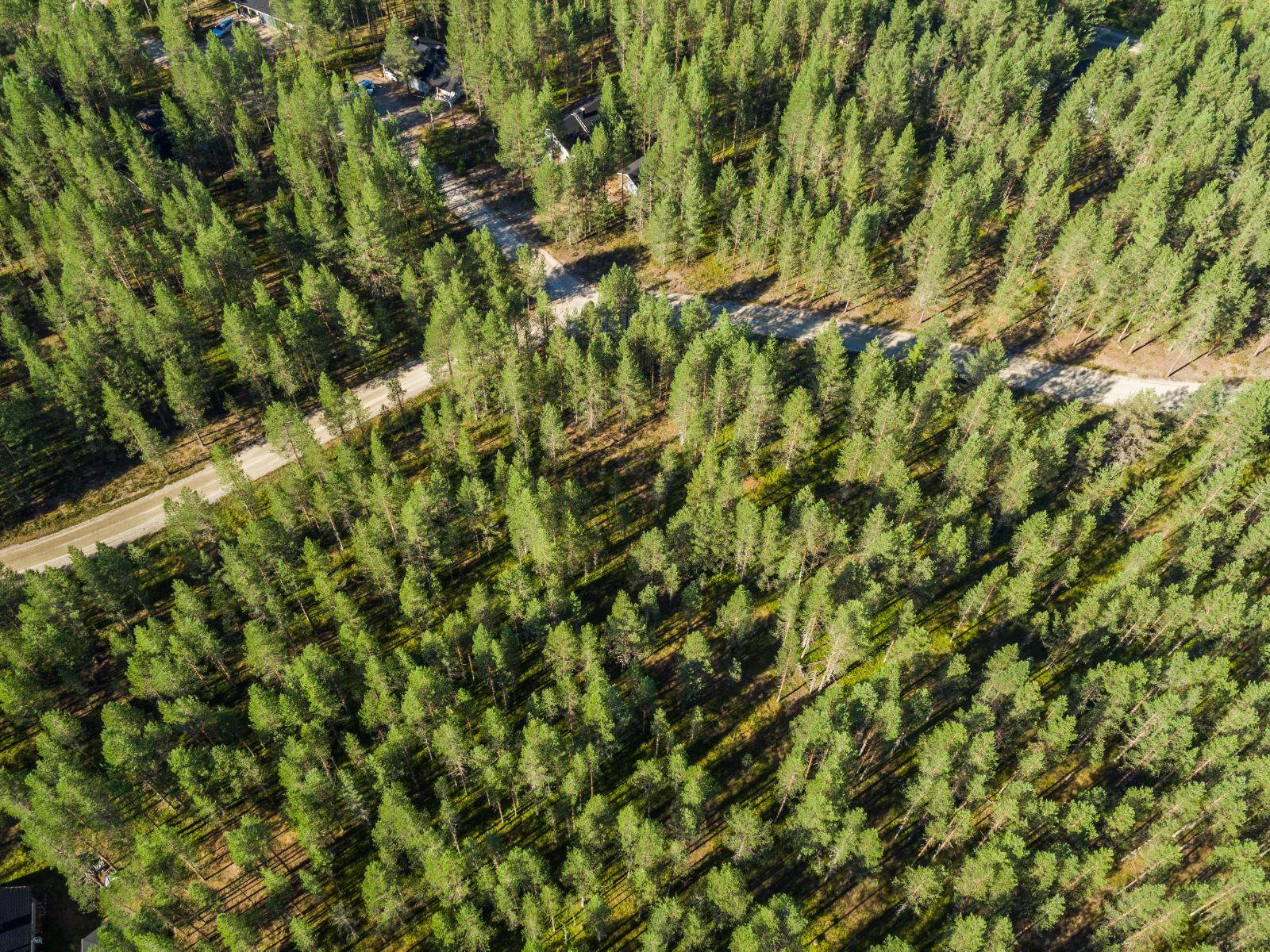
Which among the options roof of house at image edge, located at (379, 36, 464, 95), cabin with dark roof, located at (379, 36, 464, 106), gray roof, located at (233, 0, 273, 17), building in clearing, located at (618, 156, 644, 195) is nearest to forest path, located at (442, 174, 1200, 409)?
building in clearing, located at (618, 156, 644, 195)

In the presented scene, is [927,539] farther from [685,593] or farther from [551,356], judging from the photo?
[551,356]

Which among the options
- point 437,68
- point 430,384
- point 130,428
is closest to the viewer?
point 130,428

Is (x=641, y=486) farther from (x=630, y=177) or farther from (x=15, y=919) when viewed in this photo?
(x=15, y=919)

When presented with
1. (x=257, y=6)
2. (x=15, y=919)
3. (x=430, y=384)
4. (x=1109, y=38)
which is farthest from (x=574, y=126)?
(x=15, y=919)

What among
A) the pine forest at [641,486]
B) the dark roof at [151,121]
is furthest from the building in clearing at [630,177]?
the dark roof at [151,121]

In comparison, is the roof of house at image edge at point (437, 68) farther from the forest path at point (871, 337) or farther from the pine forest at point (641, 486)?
the forest path at point (871, 337)

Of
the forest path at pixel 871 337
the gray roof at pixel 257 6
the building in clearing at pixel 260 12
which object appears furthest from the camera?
the gray roof at pixel 257 6
